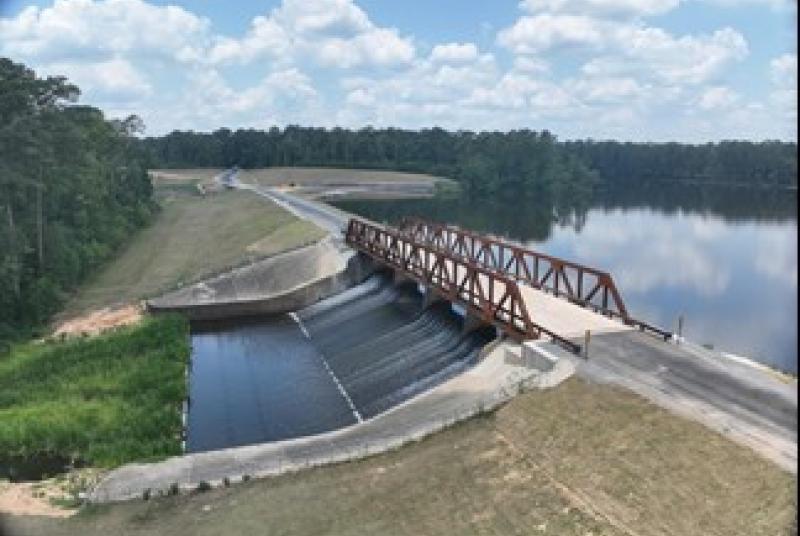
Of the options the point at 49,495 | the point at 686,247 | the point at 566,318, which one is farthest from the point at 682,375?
the point at 686,247

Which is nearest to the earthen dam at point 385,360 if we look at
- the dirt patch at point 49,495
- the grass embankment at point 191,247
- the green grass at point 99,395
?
the dirt patch at point 49,495

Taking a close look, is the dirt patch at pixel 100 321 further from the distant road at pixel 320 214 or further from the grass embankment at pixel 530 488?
the grass embankment at pixel 530 488

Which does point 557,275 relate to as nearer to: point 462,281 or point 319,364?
point 462,281

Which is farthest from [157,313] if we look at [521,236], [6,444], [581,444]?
[521,236]

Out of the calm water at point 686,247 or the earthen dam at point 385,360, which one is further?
the calm water at point 686,247

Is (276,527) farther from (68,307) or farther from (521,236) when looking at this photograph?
(521,236)

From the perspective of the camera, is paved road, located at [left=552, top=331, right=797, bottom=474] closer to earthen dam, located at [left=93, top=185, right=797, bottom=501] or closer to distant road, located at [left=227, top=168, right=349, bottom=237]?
earthen dam, located at [left=93, top=185, right=797, bottom=501]
